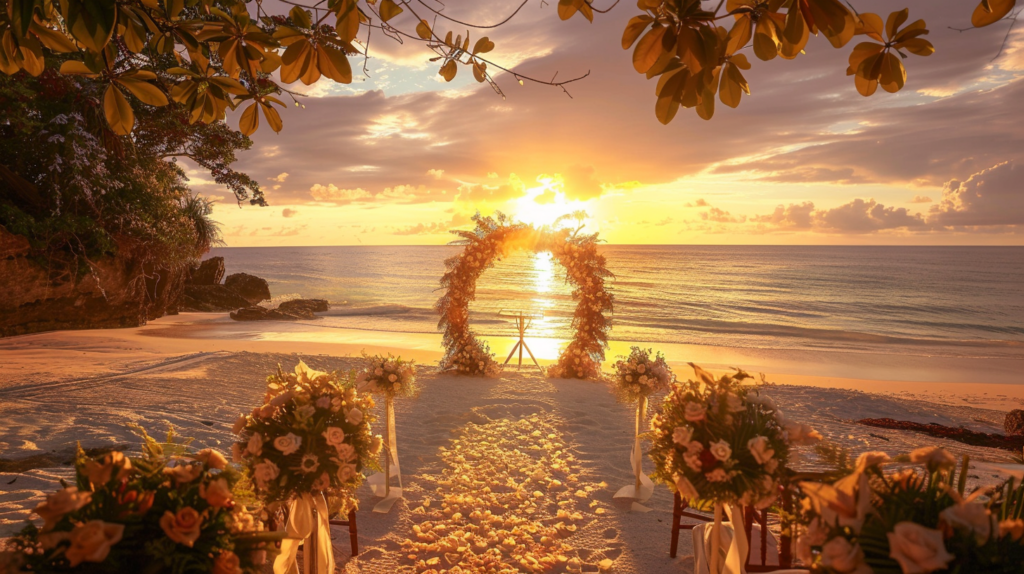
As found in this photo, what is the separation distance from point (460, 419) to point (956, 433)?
8659mm

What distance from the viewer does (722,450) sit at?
2787mm

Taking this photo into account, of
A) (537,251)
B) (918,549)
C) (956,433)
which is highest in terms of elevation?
(537,251)

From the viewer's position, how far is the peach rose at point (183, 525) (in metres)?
1.60

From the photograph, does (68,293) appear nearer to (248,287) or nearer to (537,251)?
(537,251)

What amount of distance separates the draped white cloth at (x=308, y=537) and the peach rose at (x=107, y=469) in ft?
5.70

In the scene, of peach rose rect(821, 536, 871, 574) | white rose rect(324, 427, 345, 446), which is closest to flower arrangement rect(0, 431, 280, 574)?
white rose rect(324, 427, 345, 446)

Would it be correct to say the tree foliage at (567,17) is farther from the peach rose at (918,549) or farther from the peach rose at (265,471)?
the peach rose at (265,471)

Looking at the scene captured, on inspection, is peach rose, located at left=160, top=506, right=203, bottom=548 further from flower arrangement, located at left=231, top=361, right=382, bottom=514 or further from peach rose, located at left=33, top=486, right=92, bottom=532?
flower arrangement, located at left=231, top=361, right=382, bottom=514

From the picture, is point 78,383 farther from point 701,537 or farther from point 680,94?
point 680,94

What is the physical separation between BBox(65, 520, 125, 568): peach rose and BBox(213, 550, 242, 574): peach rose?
0.31 metres

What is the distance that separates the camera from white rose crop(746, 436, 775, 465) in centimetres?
263

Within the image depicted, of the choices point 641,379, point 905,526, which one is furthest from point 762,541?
point 905,526

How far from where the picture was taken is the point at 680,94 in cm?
159

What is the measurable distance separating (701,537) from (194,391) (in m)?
9.07
